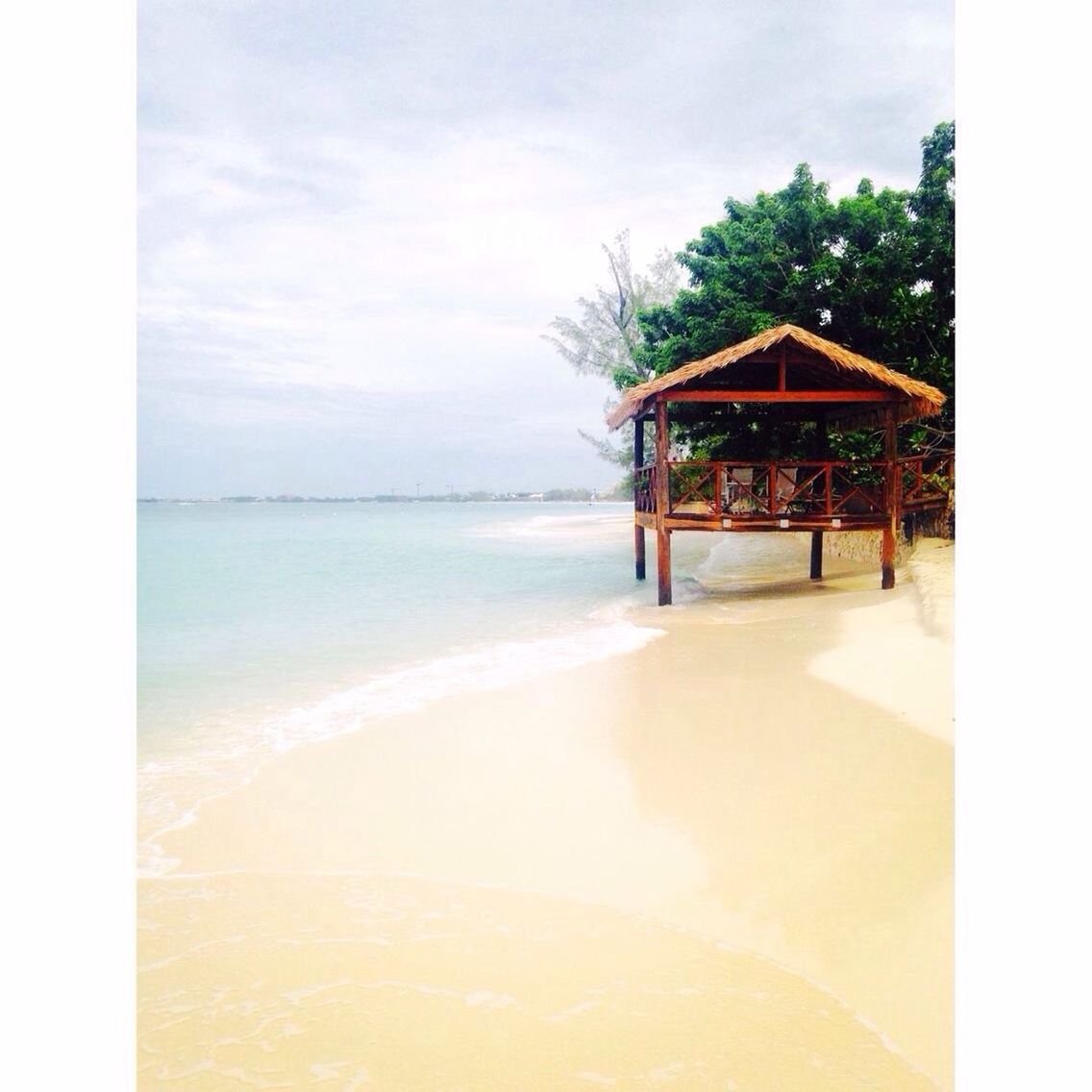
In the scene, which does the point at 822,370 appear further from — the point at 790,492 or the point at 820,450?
the point at 820,450

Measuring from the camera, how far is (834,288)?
8148 mm

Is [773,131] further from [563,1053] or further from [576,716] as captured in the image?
[563,1053]

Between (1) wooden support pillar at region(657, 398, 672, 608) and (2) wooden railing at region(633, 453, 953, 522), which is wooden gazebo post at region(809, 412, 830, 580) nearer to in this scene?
(2) wooden railing at region(633, 453, 953, 522)

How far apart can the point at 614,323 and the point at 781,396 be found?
34.8 ft

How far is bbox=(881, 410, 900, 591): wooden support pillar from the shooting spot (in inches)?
236

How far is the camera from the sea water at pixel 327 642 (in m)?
3.27

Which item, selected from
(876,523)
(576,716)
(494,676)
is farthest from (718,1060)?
(876,523)

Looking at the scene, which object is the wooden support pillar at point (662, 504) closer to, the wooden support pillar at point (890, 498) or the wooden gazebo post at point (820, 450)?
the wooden support pillar at point (890, 498)

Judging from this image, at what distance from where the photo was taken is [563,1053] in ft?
4.24

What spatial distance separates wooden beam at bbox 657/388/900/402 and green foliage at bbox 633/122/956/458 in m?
1.72

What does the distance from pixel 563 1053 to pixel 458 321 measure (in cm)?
2116

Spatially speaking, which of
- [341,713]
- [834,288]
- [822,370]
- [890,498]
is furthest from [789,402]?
[341,713]

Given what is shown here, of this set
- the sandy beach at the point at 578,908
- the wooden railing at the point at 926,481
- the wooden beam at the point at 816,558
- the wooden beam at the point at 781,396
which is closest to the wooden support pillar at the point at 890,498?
the wooden beam at the point at 781,396
